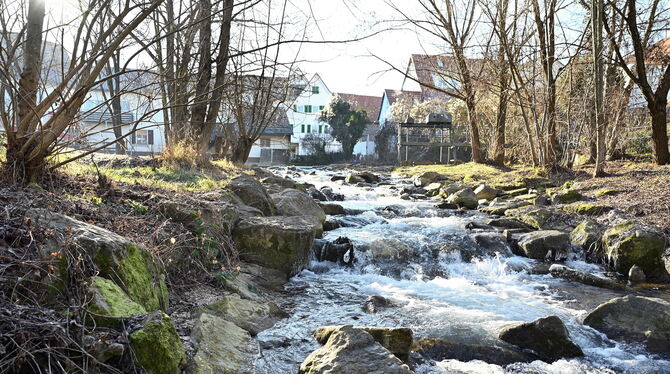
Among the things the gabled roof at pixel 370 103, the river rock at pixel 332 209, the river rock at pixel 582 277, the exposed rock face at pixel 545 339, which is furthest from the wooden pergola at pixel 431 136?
the gabled roof at pixel 370 103

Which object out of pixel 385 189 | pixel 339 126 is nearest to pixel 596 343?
pixel 385 189

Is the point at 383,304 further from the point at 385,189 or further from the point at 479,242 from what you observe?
the point at 385,189

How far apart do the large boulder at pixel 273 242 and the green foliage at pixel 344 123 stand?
1173 inches

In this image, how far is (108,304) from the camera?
2.82 meters

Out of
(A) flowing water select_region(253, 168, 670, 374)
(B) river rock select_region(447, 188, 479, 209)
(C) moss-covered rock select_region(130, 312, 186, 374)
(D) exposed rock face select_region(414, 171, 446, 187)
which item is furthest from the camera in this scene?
(D) exposed rock face select_region(414, 171, 446, 187)

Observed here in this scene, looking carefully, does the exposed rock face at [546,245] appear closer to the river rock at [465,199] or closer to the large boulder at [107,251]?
the river rock at [465,199]

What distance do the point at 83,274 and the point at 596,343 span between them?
4.48m

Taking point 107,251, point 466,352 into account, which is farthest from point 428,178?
point 107,251

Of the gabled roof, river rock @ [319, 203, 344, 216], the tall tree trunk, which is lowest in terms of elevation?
river rock @ [319, 203, 344, 216]

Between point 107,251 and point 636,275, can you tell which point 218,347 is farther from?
point 636,275

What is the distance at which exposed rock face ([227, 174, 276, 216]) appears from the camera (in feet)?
24.8

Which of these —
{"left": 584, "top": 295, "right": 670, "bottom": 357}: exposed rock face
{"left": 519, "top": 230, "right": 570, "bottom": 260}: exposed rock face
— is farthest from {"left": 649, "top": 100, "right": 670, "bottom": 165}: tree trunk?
{"left": 584, "top": 295, "right": 670, "bottom": 357}: exposed rock face

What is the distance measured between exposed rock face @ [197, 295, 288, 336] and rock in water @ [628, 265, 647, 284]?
491 cm

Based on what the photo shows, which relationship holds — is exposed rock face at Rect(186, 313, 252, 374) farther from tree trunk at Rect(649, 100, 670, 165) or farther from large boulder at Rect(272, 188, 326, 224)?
tree trunk at Rect(649, 100, 670, 165)
